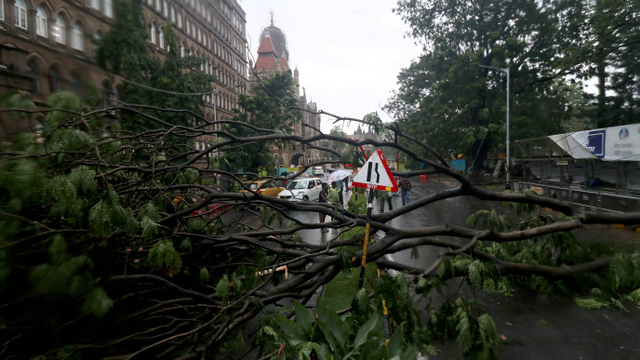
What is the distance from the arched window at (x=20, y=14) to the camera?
154cm

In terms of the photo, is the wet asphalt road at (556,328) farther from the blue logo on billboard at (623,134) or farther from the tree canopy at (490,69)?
the tree canopy at (490,69)

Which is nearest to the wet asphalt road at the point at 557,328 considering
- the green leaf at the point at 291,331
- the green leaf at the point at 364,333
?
the green leaf at the point at 364,333

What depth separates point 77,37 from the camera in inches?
68.6

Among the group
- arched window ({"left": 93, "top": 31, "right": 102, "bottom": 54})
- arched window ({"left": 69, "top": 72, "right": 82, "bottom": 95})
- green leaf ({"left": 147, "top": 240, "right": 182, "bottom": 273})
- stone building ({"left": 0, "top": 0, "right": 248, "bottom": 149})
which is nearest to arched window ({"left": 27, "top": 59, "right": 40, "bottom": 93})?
stone building ({"left": 0, "top": 0, "right": 248, "bottom": 149})

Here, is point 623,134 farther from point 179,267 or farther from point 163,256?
point 163,256

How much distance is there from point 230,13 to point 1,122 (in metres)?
1.58

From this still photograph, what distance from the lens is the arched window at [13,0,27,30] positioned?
1.54 meters

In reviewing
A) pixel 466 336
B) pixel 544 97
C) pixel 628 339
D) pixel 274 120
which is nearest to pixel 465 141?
pixel 544 97

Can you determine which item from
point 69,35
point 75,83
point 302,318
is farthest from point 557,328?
point 69,35

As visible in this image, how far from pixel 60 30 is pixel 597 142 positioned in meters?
15.6

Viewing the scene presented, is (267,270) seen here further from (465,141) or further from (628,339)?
(465,141)

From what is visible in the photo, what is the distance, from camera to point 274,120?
2694cm

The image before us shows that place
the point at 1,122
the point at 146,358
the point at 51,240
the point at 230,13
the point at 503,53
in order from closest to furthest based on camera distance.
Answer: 1. the point at 1,122
2. the point at 230,13
3. the point at 51,240
4. the point at 146,358
5. the point at 503,53

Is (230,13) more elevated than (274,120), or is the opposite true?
(274,120)
